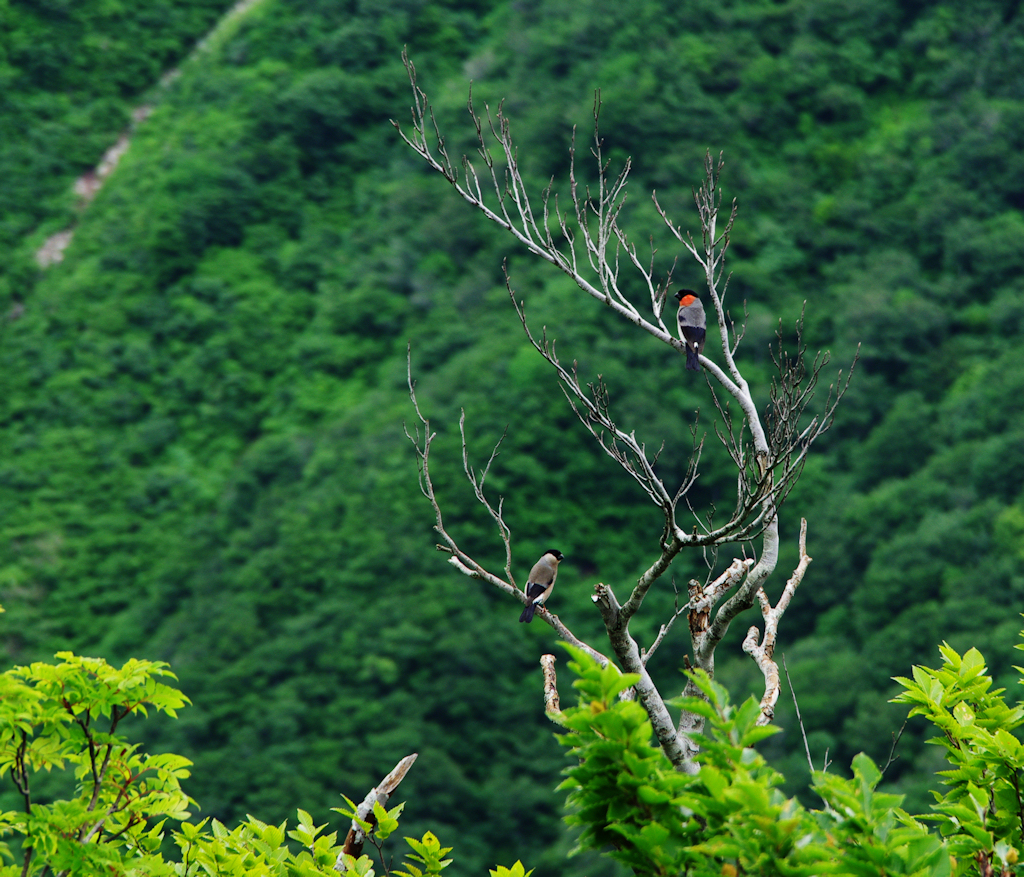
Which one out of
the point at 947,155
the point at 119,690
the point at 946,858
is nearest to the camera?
the point at 946,858

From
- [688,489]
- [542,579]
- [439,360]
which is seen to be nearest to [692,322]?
[542,579]

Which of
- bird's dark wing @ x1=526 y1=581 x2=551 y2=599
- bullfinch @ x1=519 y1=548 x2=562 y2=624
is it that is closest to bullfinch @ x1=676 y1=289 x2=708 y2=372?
bullfinch @ x1=519 y1=548 x2=562 y2=624

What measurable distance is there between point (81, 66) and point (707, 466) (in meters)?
43.5

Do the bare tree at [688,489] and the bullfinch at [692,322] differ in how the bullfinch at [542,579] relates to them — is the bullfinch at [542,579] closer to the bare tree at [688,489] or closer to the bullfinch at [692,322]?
the bullfinch at [692,322]

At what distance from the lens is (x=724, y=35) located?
52.4 meters

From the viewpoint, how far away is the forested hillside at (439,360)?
113ft

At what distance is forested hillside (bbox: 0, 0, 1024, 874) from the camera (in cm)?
3438

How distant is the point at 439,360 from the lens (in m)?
46.2

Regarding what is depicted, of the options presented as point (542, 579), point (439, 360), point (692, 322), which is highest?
point (692, 322)

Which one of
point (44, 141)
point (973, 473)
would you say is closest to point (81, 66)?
point (44, 141)

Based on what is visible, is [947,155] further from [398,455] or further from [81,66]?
[81,66]

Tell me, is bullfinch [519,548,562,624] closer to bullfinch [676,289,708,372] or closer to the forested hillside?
bullfinch [676,289,708,372]

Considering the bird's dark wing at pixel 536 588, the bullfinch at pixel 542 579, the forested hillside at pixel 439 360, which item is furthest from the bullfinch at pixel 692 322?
the forested hillside at pixel 439 360

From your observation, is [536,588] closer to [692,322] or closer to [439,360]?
[692,322]
